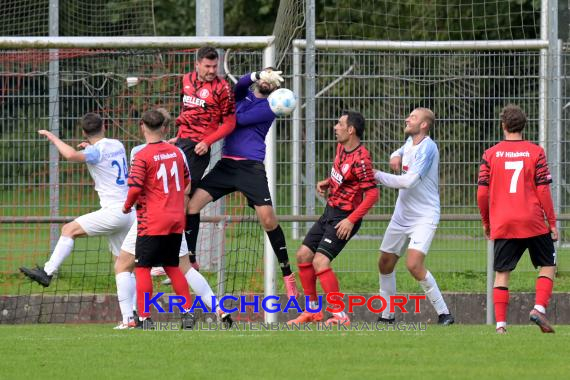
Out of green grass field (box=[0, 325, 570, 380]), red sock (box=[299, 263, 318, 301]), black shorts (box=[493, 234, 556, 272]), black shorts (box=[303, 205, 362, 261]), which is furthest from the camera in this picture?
red sock (box=[299, 263, 318, 301])

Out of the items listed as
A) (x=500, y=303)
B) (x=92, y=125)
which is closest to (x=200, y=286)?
(x=92, y=125)

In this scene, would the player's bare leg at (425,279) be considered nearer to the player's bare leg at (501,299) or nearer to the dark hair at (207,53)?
the player's bare leg at (501,299)

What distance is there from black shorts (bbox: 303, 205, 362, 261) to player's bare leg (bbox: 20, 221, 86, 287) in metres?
2.21

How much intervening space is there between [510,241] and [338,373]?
3.05m

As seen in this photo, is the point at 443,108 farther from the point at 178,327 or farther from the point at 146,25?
the point at 146,25

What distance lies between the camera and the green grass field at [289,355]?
820cm

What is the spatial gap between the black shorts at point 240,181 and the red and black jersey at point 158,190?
116 centimetres

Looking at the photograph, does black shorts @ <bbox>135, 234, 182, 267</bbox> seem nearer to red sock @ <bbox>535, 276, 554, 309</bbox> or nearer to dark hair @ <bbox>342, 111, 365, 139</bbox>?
dark hair @ <bbox>342, 111, 365, 139</bbox>

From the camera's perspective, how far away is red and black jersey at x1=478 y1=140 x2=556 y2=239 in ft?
34.6

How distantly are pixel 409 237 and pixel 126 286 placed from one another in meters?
2.69
